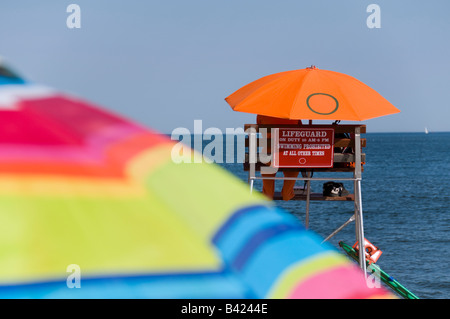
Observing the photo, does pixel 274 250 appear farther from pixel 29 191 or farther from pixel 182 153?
pixel 29 191

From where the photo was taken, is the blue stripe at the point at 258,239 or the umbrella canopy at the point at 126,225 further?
the blue stripe at the point at 258,239

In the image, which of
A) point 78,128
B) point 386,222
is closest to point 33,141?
point 78,128

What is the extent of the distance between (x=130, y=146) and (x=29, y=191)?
349 millimetres

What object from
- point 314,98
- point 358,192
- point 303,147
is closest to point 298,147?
point 303,147

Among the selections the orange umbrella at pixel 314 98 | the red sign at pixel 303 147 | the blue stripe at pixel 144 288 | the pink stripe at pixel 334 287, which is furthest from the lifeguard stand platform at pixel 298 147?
the blue stripe at pixel 144 288

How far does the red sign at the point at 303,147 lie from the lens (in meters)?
6.83

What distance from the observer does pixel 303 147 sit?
6.83 meters

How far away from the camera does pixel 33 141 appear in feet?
5.55

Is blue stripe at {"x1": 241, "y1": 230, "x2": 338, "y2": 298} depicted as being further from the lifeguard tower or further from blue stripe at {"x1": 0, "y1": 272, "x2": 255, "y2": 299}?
the lifeguard tower

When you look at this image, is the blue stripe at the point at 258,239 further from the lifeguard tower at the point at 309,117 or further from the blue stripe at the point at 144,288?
the lifeguard tower at the point at 309,117

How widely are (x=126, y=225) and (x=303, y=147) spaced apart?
5.37 m

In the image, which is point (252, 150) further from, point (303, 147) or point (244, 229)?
point (244, 229)

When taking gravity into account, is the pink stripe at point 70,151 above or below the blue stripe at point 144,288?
above
